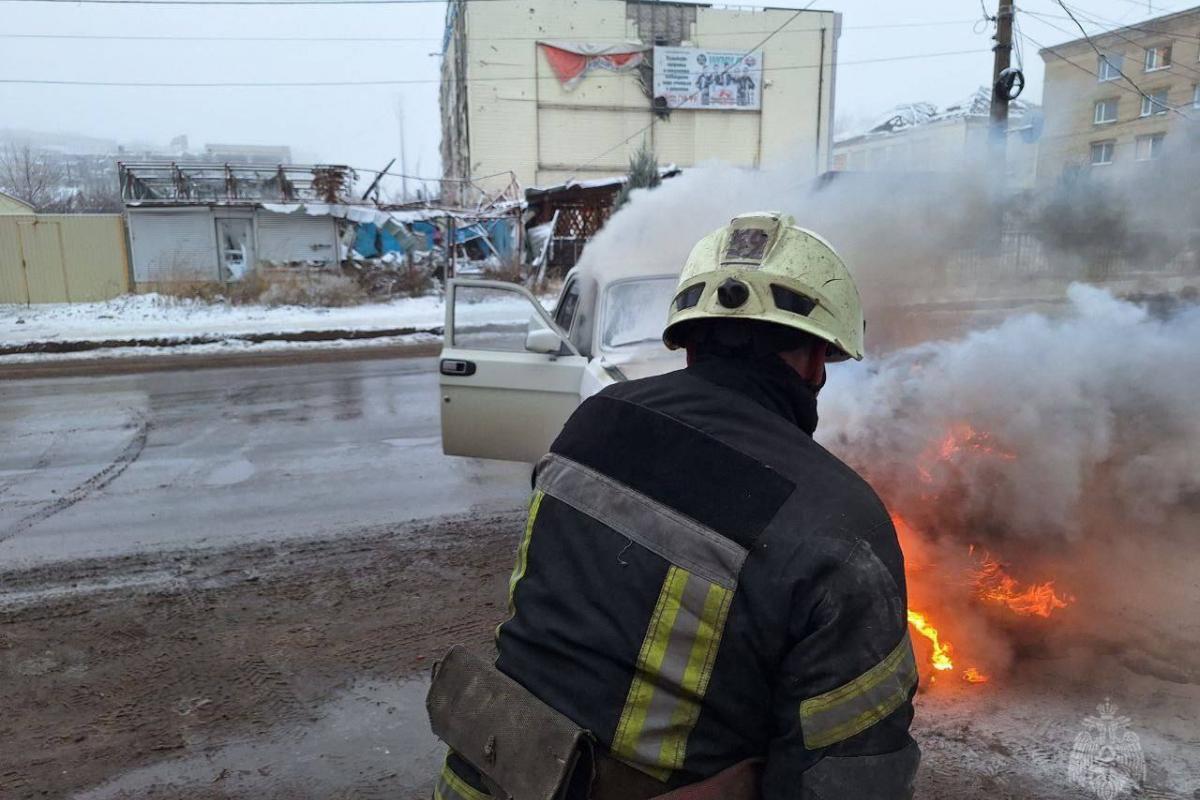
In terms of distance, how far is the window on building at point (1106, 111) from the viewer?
7.45 metres

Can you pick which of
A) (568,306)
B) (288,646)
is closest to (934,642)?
(288,646)

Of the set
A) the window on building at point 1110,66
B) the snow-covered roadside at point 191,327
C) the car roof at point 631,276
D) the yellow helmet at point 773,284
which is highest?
the window on building at point 1110,66

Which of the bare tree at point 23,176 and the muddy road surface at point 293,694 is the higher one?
the bare tree at point 23,176

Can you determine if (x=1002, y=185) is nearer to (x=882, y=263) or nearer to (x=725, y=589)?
(x=882, y=263)

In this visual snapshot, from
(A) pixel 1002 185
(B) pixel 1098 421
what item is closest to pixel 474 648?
(B) pixel 1098 421

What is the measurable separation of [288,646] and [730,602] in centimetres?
353

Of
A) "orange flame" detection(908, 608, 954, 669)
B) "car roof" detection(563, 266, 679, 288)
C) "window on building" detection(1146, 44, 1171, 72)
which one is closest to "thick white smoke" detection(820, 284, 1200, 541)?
"orange flame" detection(908, 608, 954, 669)

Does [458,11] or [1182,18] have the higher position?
[458,11]

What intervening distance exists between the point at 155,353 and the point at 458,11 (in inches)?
1255

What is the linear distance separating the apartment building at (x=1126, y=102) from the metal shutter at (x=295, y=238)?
64.6 feet

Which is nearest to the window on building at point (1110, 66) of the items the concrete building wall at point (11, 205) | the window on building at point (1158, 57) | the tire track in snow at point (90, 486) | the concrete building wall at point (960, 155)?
the window on building at point (1158, 57)

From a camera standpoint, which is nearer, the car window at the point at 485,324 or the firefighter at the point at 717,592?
the firefighter at the point at 717,592

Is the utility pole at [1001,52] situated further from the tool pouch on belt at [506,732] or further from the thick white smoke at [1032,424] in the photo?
the tool pouch on belt at [506,732]

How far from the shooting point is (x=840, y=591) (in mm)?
1287
